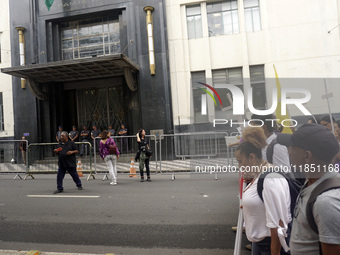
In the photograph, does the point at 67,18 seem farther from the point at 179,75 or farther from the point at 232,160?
the point at 232,160

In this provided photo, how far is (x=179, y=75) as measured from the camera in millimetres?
14695

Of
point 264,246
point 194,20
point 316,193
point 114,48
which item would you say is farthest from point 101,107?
point 316,193

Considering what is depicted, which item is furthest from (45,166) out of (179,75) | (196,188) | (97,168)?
(179,75)

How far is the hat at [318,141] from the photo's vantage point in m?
1.31

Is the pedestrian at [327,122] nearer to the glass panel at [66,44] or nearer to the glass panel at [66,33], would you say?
the glass panel at [66,44]

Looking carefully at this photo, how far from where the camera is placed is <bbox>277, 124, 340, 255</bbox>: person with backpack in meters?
1.22

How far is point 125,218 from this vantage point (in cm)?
524

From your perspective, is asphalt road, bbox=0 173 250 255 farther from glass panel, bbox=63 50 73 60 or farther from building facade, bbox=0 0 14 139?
glass panel, bbox=63 50 73 60

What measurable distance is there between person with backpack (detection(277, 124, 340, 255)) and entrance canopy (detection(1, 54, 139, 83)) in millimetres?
11883

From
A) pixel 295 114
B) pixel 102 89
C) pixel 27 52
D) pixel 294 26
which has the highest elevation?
pixel 27 52

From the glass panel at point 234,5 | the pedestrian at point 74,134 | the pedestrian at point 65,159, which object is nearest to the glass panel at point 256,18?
the glass panel at point 234,5

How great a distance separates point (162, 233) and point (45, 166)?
8.38 m

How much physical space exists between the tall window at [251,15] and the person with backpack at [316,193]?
1391 centimetres

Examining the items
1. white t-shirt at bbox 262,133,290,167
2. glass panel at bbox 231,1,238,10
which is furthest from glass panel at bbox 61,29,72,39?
white t-shirt at bbox 262,133,290,167
